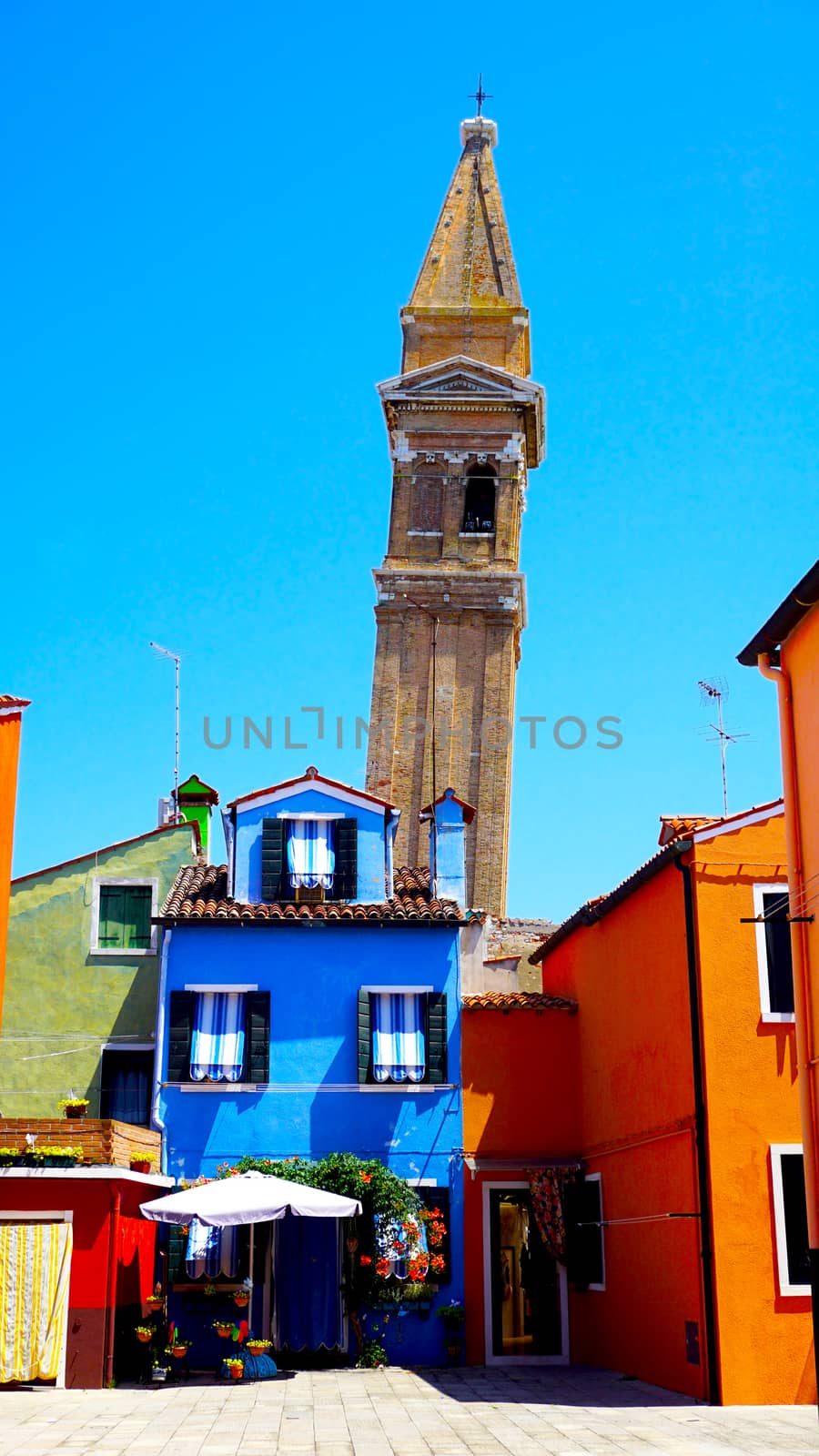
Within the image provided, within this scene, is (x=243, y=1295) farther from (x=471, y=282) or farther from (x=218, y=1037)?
(x=471, y=282)

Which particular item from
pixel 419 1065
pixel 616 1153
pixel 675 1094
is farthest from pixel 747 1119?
pixel 419 1065

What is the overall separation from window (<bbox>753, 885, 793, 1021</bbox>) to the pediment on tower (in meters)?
32.1

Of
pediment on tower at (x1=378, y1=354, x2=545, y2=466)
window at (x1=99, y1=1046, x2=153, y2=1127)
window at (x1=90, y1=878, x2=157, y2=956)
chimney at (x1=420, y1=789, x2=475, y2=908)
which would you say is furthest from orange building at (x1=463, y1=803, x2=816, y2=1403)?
pediment on tower at (x1=378, y1=354, x2=545, y2=466)

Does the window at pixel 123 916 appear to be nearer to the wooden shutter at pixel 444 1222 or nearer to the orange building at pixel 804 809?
the wooden shutter at pixel 444 1222

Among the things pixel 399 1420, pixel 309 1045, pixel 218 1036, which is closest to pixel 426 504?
pixel 309 1045

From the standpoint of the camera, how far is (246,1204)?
19031 mm

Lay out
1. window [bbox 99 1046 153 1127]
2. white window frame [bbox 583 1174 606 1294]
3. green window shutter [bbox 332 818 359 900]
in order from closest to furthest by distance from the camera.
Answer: white window frame [bbox 583 1174 606 1294], green window shutter [bbox 332 818 359 900], window [bbox 99 1046 153 1127]

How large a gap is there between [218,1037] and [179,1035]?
550 mm

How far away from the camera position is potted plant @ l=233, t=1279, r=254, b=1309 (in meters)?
20.4

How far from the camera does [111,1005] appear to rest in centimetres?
2470

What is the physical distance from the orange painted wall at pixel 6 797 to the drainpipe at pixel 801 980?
847 cm

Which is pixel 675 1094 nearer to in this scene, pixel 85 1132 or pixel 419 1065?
pixel 419 1065

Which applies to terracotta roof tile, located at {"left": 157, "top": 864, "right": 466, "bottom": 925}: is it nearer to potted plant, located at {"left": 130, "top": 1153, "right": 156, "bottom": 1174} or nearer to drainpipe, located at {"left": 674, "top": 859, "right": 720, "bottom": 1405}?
potted plant, located at {"left": 130, "top": 1153, "right": 156, "bottom": 1174}

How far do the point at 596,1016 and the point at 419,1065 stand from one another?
102 inches
